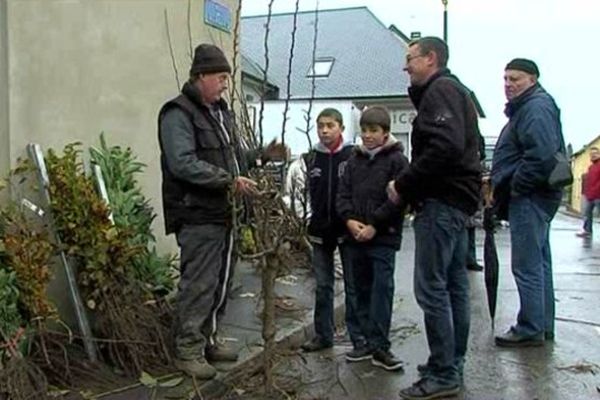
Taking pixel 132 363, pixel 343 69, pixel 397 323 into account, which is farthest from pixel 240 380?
pixel 343 69

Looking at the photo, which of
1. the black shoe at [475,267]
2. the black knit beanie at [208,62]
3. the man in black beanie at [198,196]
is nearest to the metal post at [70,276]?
the man in black beanie at [198,196]

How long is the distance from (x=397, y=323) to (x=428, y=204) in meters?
2.63

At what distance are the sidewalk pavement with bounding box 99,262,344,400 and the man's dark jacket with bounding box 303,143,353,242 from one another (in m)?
0.89

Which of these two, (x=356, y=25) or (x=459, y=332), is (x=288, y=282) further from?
(x=356, y=25)

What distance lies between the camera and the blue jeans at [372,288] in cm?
Answer: 500

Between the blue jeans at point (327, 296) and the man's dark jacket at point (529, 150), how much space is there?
1.36m

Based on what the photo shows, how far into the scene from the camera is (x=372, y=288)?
16.8 ft

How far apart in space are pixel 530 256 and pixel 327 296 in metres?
1.51

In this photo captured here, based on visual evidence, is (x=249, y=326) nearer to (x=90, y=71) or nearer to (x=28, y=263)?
(x=28, y=263)

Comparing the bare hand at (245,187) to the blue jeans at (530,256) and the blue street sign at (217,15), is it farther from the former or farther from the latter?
the blue street sign at (217,15)

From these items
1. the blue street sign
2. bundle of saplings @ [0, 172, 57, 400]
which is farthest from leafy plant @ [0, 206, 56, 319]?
the blue street sign

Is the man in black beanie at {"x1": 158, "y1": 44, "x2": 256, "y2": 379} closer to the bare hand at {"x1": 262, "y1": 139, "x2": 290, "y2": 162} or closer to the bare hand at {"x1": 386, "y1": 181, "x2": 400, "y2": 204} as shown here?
the bare hand at {"x1": 262, "y1": 139, "x2": 290, "y2": 162}

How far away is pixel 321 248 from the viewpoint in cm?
538

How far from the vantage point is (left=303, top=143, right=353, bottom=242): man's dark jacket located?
17.3 ft
